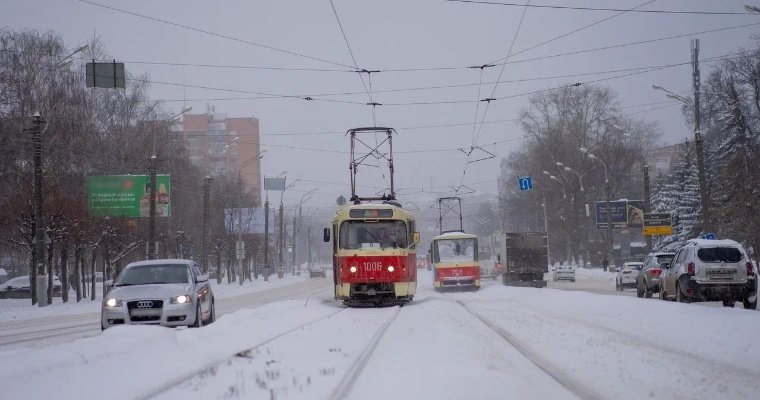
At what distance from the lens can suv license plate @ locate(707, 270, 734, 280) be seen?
861 inches

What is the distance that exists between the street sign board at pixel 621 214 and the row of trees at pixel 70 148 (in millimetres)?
33951

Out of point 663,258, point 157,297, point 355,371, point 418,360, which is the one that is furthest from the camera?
point 663,258

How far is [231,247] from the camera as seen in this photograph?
7188 centimetres

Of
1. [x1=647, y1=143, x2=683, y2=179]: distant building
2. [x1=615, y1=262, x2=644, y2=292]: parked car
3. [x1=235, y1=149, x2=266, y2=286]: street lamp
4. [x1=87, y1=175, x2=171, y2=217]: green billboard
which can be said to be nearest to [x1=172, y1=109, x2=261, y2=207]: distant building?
[x1=647, y1=143, x2=683, y2=179]: distant building

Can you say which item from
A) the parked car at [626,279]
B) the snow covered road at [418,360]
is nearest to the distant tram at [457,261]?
the parked car at [626,279]

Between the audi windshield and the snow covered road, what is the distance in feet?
4.59

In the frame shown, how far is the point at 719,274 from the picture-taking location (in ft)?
72.0

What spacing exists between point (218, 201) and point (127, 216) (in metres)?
28.9

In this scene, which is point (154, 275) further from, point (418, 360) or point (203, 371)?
point (418, 360)

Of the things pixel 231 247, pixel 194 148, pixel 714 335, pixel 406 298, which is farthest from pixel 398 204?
pixel 194 148

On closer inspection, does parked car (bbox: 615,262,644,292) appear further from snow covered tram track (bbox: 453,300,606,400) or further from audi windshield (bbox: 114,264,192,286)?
audi windshield (bbox: 114,264,192,286)

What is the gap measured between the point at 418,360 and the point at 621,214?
62.8m

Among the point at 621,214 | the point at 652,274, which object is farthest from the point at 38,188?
the point at 621,214

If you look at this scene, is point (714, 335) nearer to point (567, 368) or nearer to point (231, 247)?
point (567, 368)
